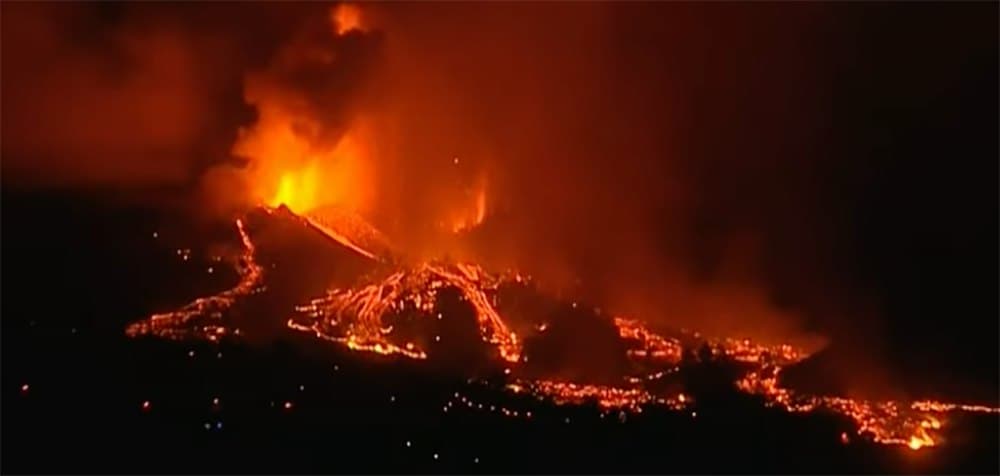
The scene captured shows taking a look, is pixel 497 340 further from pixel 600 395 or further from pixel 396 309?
pixel 600 395

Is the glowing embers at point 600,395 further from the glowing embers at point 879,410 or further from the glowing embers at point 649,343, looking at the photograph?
the glowing embers at point 879,410

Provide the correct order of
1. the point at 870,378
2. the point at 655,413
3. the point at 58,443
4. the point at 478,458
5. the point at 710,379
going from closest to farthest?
the point at 58,443 < the point at 478,458 < the point at 655,413 < the point at 710,379 < the point at 870,378

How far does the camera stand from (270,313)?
17.3 metres

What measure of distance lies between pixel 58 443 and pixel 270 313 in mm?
3526

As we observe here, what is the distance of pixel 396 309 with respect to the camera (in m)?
17.7

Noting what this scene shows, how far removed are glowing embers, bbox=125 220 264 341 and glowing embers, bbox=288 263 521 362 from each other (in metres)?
0.72

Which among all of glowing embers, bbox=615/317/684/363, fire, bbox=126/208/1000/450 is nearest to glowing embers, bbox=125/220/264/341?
fire, bbox=126/208/1000/450

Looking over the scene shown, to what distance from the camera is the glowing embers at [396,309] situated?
17.0 metres

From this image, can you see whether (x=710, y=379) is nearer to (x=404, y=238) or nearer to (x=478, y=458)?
(x=478, y=458)

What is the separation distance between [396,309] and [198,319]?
85.1 inches

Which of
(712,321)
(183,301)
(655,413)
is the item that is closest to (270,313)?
(183,301)

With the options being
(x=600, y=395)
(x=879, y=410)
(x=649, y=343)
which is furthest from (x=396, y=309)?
(x=879, y=410)

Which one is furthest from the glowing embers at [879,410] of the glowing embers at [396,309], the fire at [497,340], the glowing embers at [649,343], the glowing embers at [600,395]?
the glowing embers at [396,309]

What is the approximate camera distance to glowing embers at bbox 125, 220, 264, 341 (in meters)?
16.3
